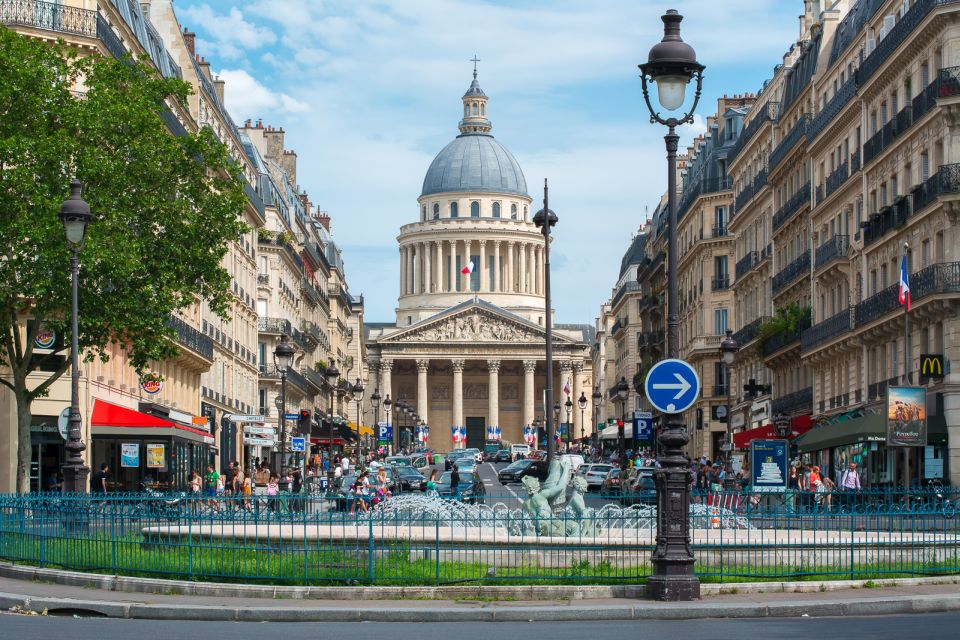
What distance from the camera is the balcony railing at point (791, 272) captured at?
59156 millimetres

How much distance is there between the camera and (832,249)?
54031mm

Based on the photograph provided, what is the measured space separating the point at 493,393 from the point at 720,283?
106 metres

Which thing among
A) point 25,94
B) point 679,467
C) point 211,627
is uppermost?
point 25,94

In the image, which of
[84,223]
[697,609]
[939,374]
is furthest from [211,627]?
[939,374]

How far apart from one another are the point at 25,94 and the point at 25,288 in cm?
383

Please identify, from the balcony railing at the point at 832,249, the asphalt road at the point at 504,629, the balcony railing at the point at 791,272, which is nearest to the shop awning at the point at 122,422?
the balcony railing at the point at 832,249

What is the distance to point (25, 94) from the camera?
118 ft

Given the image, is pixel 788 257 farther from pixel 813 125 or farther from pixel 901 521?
pixel 901 521

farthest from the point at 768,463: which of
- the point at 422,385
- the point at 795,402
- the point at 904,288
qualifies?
the point at 422,385

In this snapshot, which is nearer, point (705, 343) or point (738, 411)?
point (738, 411)

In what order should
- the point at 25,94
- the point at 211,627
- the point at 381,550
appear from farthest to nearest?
the point at 25,94, the point at 381,550, the point at 211,627

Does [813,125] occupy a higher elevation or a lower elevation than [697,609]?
higher

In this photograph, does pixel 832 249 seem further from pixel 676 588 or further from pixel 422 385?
pixel 422 385

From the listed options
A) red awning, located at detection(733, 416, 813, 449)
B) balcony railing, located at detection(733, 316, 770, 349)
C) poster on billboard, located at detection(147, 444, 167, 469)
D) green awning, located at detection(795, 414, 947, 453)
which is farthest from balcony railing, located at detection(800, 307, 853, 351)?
poster on billboard, located at detection(147, 444, 167, 469)
